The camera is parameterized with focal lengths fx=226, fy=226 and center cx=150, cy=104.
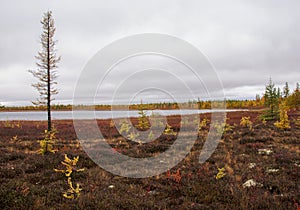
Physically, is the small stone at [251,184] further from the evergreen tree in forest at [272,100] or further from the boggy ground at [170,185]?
the evergreen tree in forest at [272,100]

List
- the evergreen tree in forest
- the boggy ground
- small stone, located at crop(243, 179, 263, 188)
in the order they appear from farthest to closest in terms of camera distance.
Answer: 1. the evergreen tree in forest
2. small stone, located at crop(243, 179, 263, 188)
3. the boggy ground

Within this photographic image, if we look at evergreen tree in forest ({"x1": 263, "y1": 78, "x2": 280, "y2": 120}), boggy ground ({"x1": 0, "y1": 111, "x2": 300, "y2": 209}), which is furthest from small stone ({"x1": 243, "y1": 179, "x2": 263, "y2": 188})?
evergreen tree in forest ({"x1": 263, "y1": 78, "x2": 280, "y2": 120})

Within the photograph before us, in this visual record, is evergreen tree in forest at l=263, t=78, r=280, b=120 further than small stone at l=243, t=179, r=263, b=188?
Yes

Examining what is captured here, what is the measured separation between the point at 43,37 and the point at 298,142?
2459 cm

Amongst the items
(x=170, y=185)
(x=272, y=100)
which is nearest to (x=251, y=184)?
(x=170, y=185)

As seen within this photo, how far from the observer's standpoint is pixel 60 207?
6.39 metres

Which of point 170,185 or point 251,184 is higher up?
point 251,184

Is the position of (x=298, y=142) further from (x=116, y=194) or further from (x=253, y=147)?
(x=116, y=194)

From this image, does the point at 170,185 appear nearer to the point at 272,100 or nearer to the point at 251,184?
the point at 251,184

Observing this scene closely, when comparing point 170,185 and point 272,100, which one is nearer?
point 170,185

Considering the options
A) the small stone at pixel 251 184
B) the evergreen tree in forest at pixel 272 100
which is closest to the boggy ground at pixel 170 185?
the small stone at pixel 251 184

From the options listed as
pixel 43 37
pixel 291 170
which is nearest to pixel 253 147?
pixel 291 170

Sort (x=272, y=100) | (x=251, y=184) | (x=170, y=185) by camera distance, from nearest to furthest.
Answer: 1. (x=251, y=184)
2. (x=170, y=185)
3. (x=272, y=100)

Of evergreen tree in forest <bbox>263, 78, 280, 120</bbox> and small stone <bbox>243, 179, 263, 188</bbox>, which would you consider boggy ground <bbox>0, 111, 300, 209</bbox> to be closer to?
small stone <bbox>243, 179, 263, 188</bbox>
